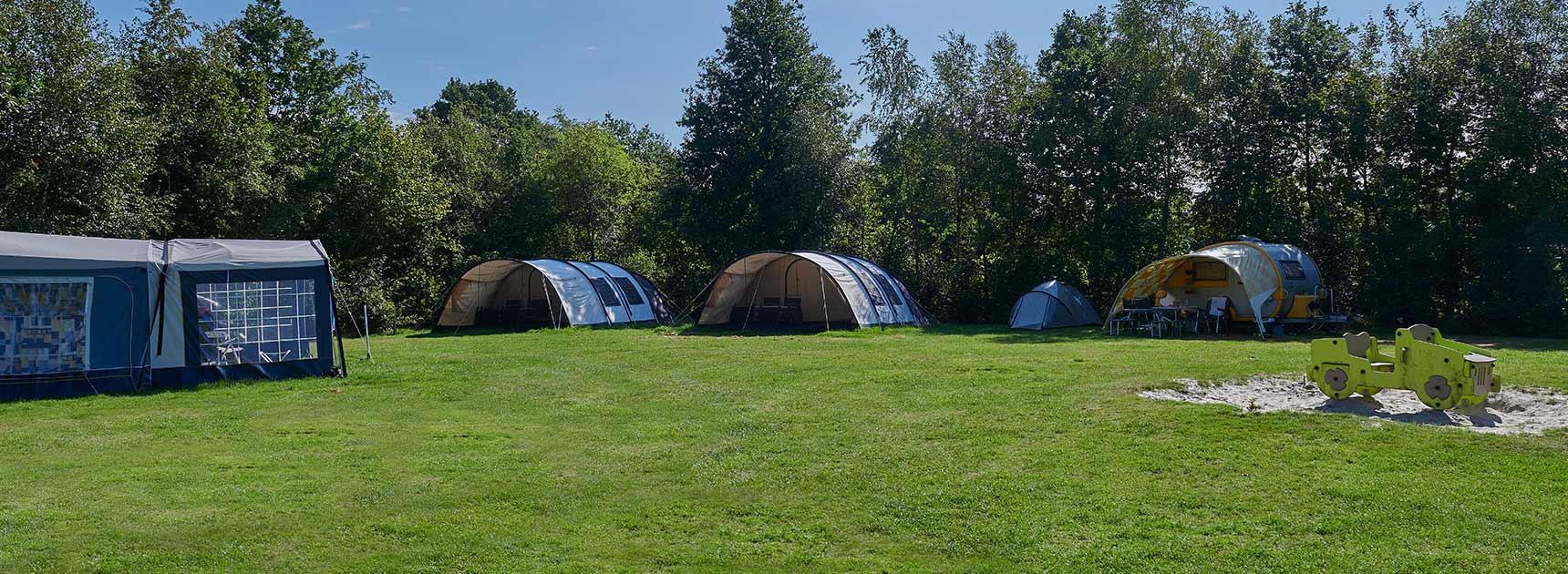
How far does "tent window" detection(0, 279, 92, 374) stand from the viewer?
35.3ft

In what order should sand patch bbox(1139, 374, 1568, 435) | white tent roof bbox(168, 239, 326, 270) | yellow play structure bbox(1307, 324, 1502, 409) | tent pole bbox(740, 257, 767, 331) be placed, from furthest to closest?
tent pole bbox(740, 257, 767, 331), white tent roof bbox(168, 239, 326, 270), yellow play structure bbox(1307, 324, 1502, 409), sand patch bbox(1139, 374, 1568, 435)

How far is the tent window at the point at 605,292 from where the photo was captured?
21812 mm

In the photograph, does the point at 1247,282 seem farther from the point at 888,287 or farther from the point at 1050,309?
the point at 888,287

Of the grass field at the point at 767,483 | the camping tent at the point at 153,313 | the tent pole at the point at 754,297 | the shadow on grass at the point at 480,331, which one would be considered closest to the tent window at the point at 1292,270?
the grass field at the point at 767,483

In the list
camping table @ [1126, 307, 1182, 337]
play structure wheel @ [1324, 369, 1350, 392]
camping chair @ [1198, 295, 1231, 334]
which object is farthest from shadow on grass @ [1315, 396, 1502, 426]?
camping chair @ [1198, 295, 1231, 334]

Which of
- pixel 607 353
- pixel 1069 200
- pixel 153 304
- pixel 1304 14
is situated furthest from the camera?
pixel 1069 200

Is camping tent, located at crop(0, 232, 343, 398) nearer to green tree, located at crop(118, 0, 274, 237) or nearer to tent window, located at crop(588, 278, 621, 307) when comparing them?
green tree, located at crop(118, 0, 274, 237)

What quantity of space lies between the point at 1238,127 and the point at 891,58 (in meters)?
8.16

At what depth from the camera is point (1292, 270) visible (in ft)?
61.3

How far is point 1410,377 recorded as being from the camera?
27.0 feet

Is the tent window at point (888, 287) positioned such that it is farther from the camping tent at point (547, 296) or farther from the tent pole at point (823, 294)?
the camping tent at point (547, 296)

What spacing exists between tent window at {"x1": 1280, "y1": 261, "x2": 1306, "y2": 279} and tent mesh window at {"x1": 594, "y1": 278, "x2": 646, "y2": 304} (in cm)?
1295

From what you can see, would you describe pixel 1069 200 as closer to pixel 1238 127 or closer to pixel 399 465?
pixel 1238 127

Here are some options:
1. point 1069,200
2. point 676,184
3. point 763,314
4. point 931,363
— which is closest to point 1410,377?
point 931,363
